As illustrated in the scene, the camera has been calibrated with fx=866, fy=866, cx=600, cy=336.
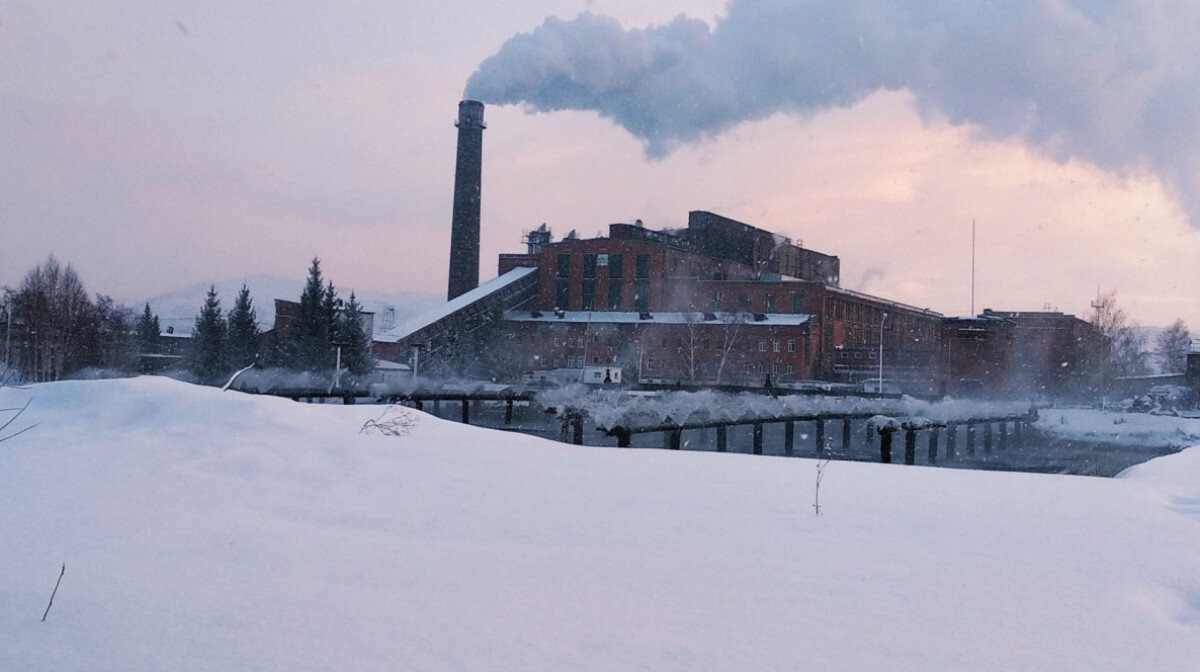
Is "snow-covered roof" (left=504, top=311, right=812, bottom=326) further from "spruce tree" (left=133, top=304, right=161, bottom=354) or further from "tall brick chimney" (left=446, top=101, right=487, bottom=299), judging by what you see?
"spruce tree" (left=133, top=304, right=161, bottom=354)

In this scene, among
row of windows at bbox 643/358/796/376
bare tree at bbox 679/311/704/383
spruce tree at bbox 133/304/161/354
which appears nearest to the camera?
row of windows at bbox 643/358/796/376

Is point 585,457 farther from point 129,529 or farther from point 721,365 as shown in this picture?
point 721,365

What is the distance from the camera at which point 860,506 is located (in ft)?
25.3

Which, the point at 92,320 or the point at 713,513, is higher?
the point at 92,320

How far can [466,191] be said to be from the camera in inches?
2477

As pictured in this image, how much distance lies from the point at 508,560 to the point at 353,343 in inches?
1966

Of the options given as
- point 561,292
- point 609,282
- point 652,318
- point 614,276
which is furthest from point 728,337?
point 561,292

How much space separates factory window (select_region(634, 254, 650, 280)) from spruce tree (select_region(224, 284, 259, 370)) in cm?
2962

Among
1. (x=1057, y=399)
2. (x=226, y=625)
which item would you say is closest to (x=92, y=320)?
(x=226, y=625)

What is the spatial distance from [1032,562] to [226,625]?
5102 mm

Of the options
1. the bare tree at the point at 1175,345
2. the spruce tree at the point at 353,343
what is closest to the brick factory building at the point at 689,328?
the spruce tree at the point at 353,343

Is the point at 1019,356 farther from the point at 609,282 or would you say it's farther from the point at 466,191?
the point at 466,191

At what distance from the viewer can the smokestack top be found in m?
61.4

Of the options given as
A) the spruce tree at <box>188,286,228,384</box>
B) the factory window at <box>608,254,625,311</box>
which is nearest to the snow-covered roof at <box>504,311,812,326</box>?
the factory window at <box>608,254,625,311</box>
